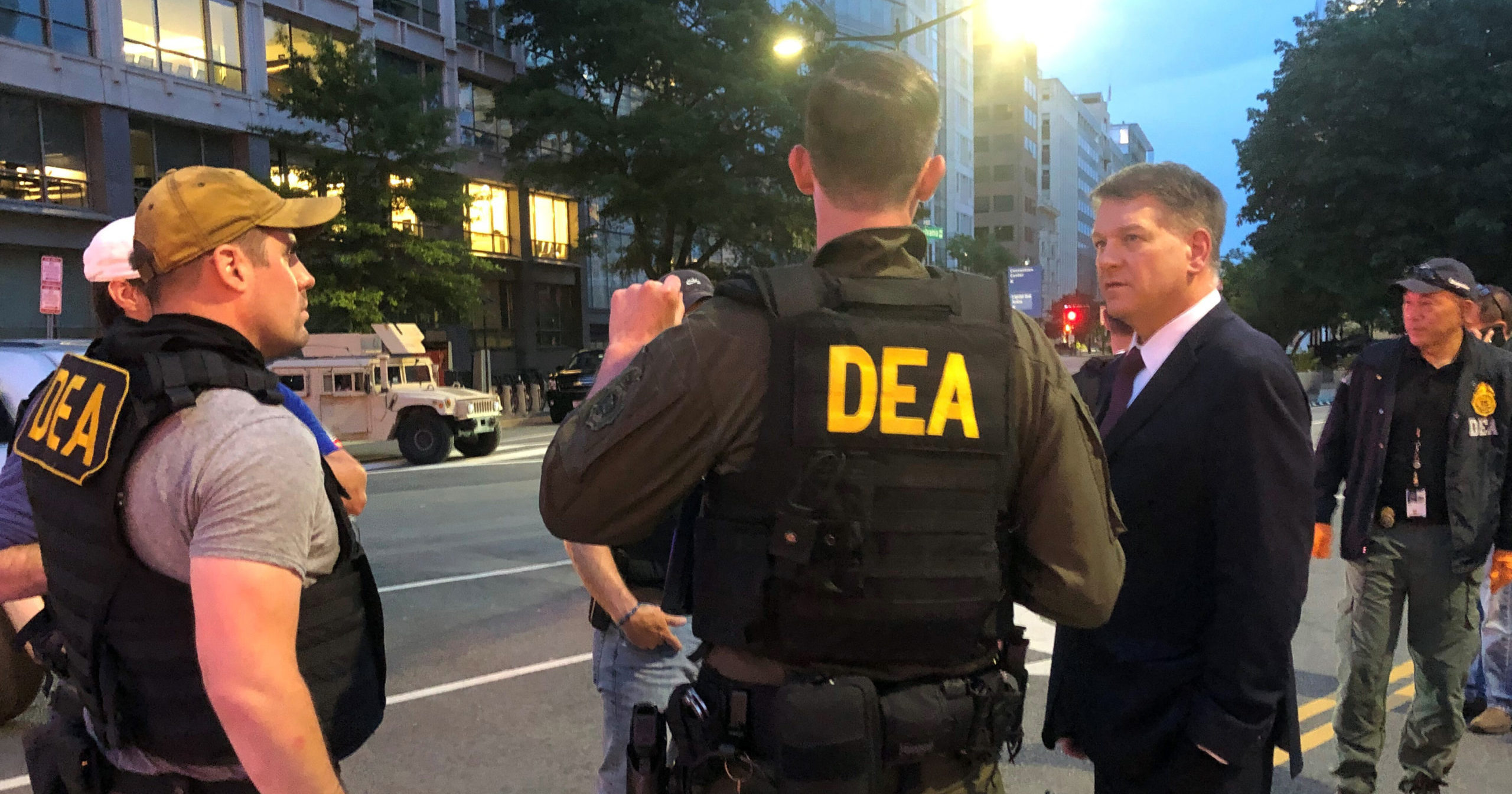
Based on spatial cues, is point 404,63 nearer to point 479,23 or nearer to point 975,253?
point 479,23

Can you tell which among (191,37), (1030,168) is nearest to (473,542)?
(191,37)

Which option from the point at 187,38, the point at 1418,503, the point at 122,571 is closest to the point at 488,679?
the point at 122,571

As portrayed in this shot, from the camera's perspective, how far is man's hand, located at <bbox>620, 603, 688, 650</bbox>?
2576 mm

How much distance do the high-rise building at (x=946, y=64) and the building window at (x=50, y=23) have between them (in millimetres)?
42246

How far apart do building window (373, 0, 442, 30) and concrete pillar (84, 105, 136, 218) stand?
9214mm

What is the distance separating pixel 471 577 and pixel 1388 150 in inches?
1226

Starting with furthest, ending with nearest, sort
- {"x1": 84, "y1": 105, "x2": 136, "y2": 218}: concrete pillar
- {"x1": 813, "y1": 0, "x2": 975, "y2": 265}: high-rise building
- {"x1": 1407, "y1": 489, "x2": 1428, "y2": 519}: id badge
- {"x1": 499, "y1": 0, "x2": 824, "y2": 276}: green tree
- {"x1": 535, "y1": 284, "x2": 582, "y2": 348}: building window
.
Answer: {"x1": 813, "y1": 0, "x2": 975, "y2": 265}: high-rise building < {"x1": 535, "y1": 284, "x2": 582, "y2": 348}: building window < {"x1": 499, "y1": 0, "x2": 824, "y2": 276}: green tree < {"x1": 84, "y1": 105, "x2": 136, "y2": 218}: concrete pillar < {"x1": 1407, "y1": 489, "x2": 1428, "y2": 519}: id badge

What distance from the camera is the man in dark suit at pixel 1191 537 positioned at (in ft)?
6.76

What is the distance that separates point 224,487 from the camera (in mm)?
1537

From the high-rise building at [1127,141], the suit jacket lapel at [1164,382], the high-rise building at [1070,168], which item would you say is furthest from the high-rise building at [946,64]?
the high-rise building at [1127,141]

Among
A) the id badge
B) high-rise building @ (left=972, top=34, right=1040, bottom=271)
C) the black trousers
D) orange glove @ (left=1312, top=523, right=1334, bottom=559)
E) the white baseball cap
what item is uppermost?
high-rise building @ (left=972, top=34, right=1040, bottom=271)

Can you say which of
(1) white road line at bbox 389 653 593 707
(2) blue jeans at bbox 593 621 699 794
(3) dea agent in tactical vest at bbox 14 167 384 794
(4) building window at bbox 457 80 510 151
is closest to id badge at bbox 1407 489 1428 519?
(2) blue jeans at bbox 593 621 699 794

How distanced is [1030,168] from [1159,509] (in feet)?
328

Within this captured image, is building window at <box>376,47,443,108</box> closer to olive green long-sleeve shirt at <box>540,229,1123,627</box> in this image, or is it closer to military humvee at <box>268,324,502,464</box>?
military humvee at <box>268,324,502,464</box>
